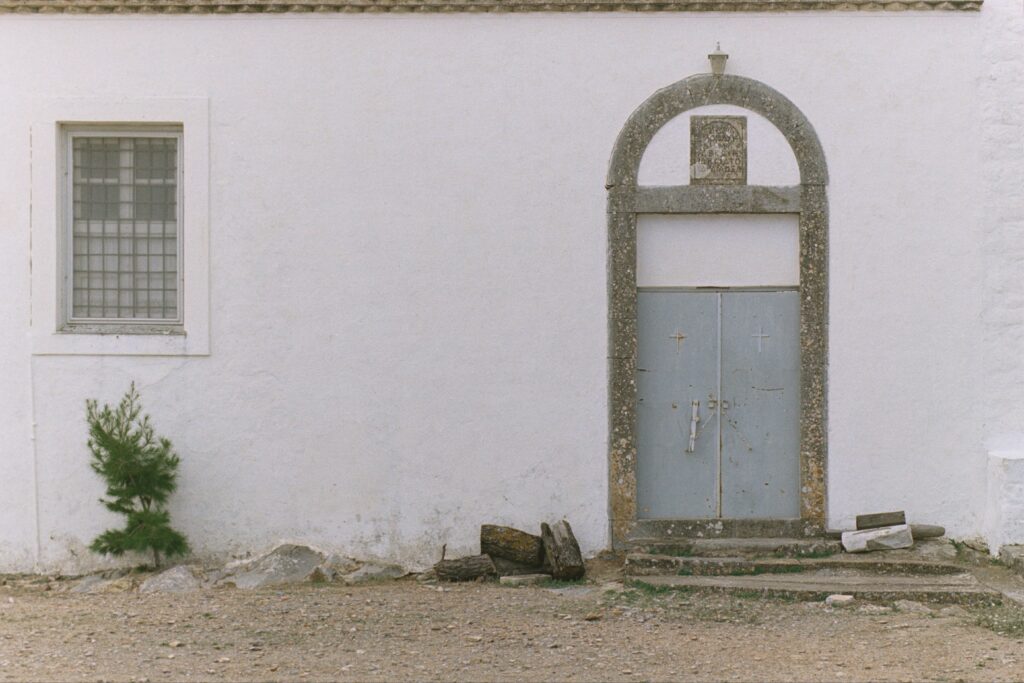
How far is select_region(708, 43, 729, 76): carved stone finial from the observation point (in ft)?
27.0

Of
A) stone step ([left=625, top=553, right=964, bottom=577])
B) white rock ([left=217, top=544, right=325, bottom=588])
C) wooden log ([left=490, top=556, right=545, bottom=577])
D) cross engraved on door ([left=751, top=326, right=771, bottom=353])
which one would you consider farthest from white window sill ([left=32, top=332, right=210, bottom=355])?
cross engraved on door ([left=751, top=326, right=771, bottom=353])

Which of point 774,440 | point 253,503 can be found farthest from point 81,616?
point 774,440

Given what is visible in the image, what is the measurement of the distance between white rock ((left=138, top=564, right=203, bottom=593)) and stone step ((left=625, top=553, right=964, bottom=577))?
9.69ft

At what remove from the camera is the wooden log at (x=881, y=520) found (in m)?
8.21

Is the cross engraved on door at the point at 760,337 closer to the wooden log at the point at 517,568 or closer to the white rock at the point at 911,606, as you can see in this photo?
the white rock at the point at 911,606

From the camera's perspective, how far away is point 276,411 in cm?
834

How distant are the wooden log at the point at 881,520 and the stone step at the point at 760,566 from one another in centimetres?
30

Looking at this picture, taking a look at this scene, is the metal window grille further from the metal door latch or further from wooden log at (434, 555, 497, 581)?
the metal door latch

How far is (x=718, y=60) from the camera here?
324 inches

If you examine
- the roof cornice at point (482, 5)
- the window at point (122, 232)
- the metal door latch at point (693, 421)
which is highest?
the roof cornice at point (482, 5)

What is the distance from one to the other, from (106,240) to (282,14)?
208 centimetres

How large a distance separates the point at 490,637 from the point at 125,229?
163 inches

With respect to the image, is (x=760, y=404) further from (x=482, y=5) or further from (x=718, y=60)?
(x=482, y=5)

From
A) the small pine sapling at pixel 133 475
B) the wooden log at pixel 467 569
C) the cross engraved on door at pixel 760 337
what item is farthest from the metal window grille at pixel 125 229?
the cross engraved on door at pixel 760 337
